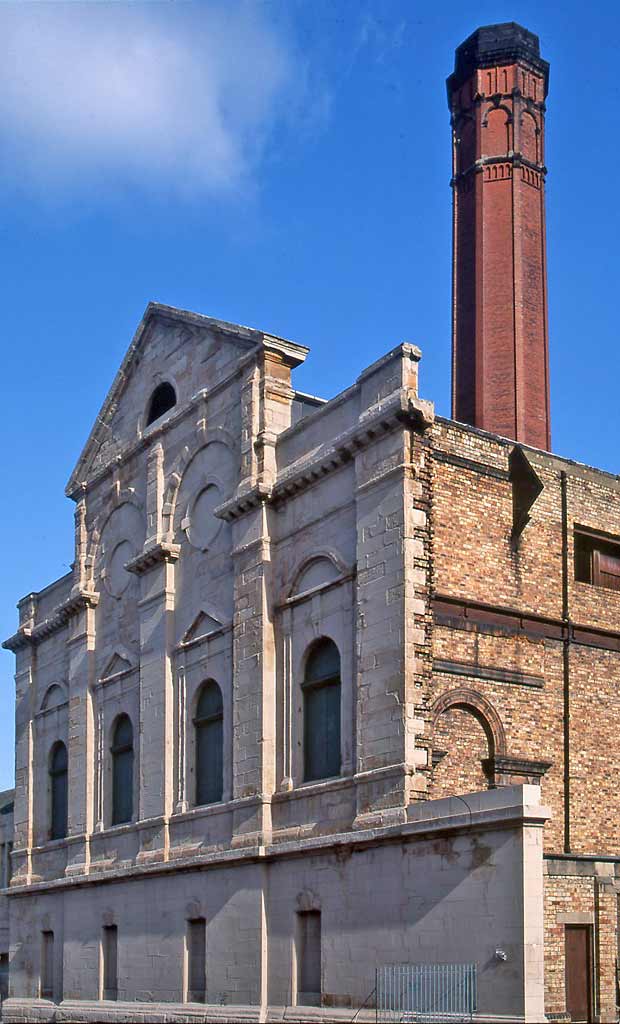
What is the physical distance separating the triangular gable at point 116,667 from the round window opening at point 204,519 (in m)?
4.13

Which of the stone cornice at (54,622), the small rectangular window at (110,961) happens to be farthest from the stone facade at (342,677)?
the stone cornice at (54,622)

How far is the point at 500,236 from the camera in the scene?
4022cm

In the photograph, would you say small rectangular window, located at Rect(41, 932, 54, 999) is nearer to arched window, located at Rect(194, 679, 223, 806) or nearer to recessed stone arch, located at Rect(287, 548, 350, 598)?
arched window, located at Rect(194, 679, 223, 806)

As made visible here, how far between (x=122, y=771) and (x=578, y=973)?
13.9m

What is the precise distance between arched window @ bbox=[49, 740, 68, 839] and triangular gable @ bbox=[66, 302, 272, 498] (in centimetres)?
679

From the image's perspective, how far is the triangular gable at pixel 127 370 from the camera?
1205 inches

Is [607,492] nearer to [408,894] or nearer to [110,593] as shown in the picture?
[408,894]

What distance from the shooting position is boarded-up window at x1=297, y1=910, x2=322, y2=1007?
24016mm

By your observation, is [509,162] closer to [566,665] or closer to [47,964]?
[566,665]

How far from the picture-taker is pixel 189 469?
3141 cm

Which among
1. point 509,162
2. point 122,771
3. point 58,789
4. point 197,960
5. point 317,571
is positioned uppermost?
point 509,162

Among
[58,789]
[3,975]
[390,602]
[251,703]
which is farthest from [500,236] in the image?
[3,975]

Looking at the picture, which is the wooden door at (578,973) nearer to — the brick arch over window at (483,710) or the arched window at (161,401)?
the brick arch over window at (483,710)

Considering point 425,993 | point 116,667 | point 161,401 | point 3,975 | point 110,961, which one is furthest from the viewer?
point 3,975
